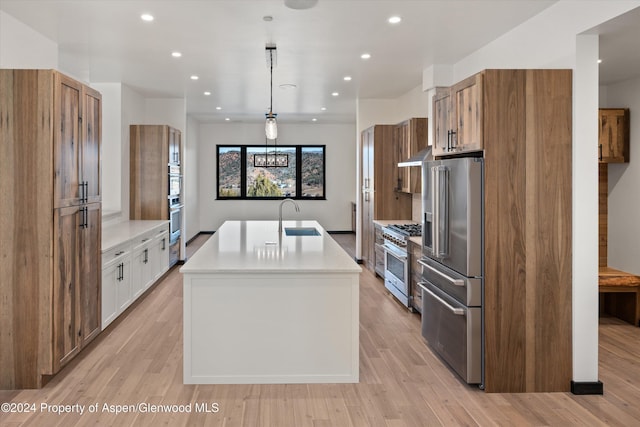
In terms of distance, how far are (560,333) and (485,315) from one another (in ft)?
1.73

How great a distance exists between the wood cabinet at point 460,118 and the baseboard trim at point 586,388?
1731mm

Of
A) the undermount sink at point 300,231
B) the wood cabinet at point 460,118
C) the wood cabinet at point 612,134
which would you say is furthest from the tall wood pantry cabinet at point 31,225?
the wood cabinet at point 612,134

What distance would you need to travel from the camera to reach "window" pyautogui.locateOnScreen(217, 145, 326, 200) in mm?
11695

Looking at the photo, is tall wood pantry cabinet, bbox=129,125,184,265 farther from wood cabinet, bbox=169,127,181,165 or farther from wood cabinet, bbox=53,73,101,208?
wood cabinet, bbox=53,73,101,208

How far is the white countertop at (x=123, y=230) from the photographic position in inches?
185

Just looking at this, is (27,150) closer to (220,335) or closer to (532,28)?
(220,335)

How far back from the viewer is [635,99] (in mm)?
5102

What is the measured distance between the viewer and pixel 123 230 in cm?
576

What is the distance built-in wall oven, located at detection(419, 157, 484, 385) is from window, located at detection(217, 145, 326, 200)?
811 centimetres

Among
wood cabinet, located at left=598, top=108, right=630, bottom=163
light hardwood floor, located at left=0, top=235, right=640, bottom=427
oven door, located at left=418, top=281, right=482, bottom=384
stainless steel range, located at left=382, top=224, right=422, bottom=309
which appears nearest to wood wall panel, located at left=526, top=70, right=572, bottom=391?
light hardwood floor, located at left=0, top=235, right=640, bottom=427

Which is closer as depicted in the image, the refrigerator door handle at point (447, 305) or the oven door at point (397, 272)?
the refrigerator door handle at point (447, 305)

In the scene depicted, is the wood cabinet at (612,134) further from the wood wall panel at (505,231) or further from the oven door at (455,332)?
the oven door at (455,332)

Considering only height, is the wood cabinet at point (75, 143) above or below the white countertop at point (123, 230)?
above

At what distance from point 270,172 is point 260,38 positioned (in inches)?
289
